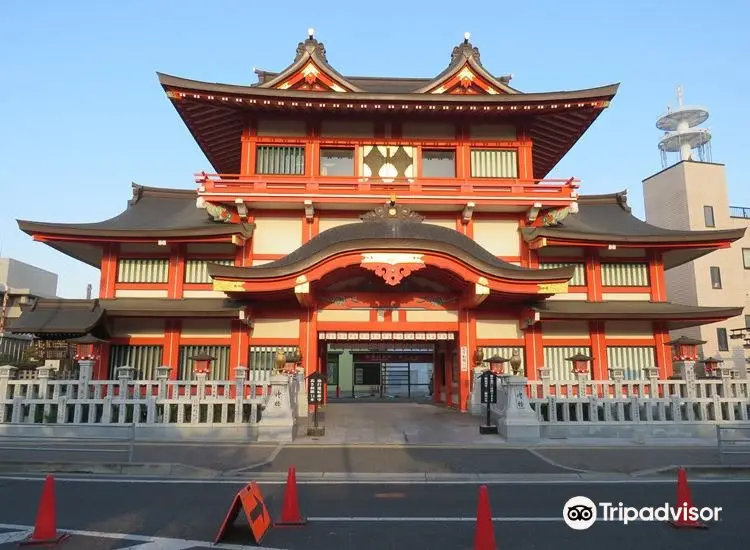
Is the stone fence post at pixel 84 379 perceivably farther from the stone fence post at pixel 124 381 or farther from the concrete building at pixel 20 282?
the concrete building at pixel 20 282

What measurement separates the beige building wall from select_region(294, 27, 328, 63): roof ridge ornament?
31.2 metres

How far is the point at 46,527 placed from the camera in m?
6.85

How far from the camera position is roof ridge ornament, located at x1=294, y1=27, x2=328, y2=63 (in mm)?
22298

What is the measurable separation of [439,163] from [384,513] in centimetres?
1729

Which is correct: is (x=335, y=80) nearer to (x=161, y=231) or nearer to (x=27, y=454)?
(x=161, y=231)

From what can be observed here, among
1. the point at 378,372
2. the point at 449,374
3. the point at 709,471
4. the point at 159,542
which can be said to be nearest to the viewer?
the point at 159,542

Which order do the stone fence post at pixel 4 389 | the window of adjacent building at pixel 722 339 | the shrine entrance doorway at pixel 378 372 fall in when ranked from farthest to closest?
the window of adjacent building at pixel 722 339
the shrine entrance doorway at pixel 378 372
the stone fence post at pixel 4 389

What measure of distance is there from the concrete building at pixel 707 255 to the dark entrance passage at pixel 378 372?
1923cm

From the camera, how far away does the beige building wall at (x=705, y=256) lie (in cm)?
3866

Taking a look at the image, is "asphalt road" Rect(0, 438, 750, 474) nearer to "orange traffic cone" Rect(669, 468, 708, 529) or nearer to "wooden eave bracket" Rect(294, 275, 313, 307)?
"orange traffic cone" Rect(669, 468, 708, 529)

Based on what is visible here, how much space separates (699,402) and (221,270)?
16.0 meters

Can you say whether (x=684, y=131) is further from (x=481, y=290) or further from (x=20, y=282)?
(x=20, y=282)

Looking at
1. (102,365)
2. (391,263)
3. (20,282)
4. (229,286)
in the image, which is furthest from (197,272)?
(20,282)

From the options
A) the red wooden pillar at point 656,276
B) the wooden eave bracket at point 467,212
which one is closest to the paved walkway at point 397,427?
the wooden eave bracket at point 467,212
